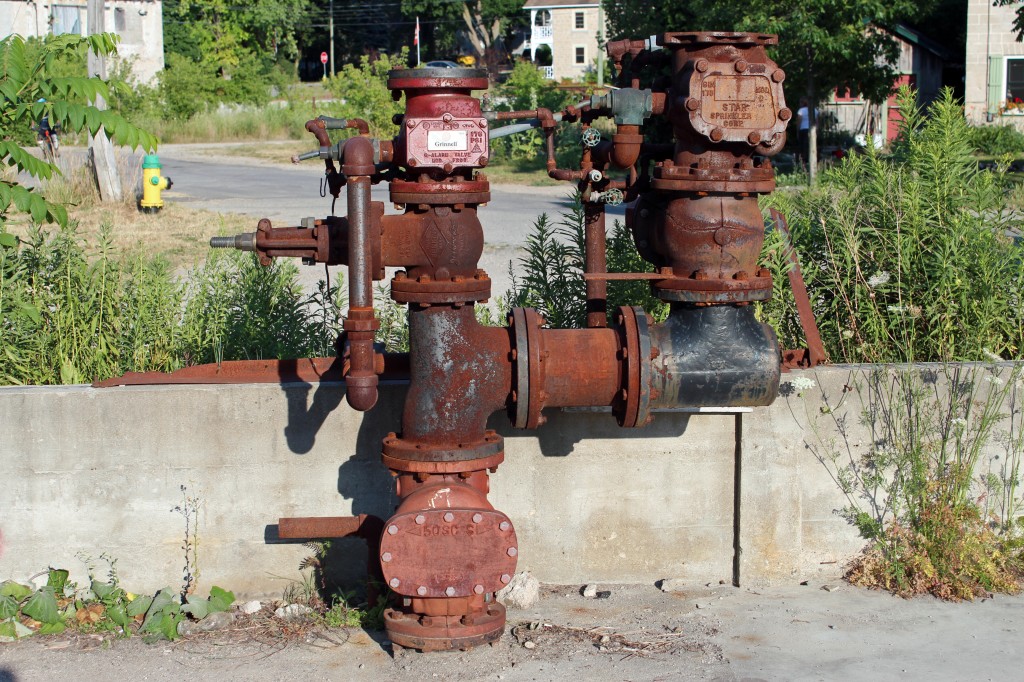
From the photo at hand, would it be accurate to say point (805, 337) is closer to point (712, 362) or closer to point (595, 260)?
point (712, 362)

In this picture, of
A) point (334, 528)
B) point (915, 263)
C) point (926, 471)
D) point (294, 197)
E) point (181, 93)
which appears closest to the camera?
point (334, 528)

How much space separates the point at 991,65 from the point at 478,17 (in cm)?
4867

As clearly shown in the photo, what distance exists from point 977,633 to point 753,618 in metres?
0.82

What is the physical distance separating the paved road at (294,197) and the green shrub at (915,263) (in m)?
4.40

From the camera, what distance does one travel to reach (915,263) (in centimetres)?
501

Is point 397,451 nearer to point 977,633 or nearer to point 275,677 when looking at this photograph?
point 275,677

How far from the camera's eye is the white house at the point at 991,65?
93.1 ft

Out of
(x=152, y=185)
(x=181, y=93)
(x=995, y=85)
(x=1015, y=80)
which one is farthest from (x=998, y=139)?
(x=181, y=93)

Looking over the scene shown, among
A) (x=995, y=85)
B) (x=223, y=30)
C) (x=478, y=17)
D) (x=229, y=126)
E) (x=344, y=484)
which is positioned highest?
(x=478, y=17)

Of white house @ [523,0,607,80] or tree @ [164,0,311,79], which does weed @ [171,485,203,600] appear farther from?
white house @ [523,0,607,80]

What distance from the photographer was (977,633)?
4.17m

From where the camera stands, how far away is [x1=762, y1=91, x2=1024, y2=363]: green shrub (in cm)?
489

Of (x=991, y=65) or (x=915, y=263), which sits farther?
(x=991, y=65)

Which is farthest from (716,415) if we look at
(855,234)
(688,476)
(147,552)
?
(147,552)
